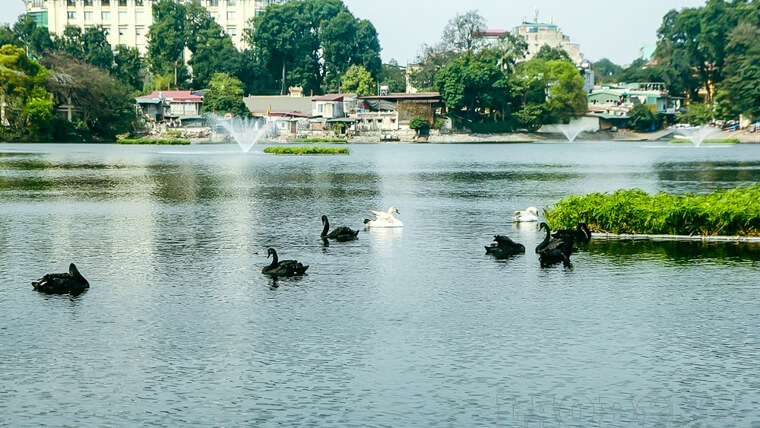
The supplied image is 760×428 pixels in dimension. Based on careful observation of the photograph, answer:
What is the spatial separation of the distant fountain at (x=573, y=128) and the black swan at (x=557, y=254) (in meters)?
146

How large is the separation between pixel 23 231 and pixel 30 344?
62.5 feet

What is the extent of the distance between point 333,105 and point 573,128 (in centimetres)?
4069

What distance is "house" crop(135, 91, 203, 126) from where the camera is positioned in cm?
16638

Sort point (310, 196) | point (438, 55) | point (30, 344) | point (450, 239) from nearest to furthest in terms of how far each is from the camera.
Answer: point (30, 344), point (450, 239), point (310, 196), point (438, 55)

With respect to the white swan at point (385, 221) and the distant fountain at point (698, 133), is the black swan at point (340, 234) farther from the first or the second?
the distant fountain at point (698, 133)

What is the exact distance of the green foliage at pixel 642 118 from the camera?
17348 cm

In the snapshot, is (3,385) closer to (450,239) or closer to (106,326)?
(106,326)

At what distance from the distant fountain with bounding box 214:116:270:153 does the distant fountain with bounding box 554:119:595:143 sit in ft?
160

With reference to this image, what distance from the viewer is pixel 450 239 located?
35094 mm

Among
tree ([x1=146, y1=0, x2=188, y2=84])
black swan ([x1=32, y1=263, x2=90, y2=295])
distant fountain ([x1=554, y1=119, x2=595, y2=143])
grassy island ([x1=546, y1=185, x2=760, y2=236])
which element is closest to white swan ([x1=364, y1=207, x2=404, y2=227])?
grassy island ([x1=546, y1=185, x2=760, y2=236])

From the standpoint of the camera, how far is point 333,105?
168 meters

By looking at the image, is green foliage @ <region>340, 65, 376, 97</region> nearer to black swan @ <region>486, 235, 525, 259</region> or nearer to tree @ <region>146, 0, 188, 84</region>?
tree @ <region>146, 0, 188, 84</region>

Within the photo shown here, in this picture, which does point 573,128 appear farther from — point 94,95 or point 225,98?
point 94,95

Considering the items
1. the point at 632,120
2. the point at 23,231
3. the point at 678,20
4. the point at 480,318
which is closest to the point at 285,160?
the point at 23,231
